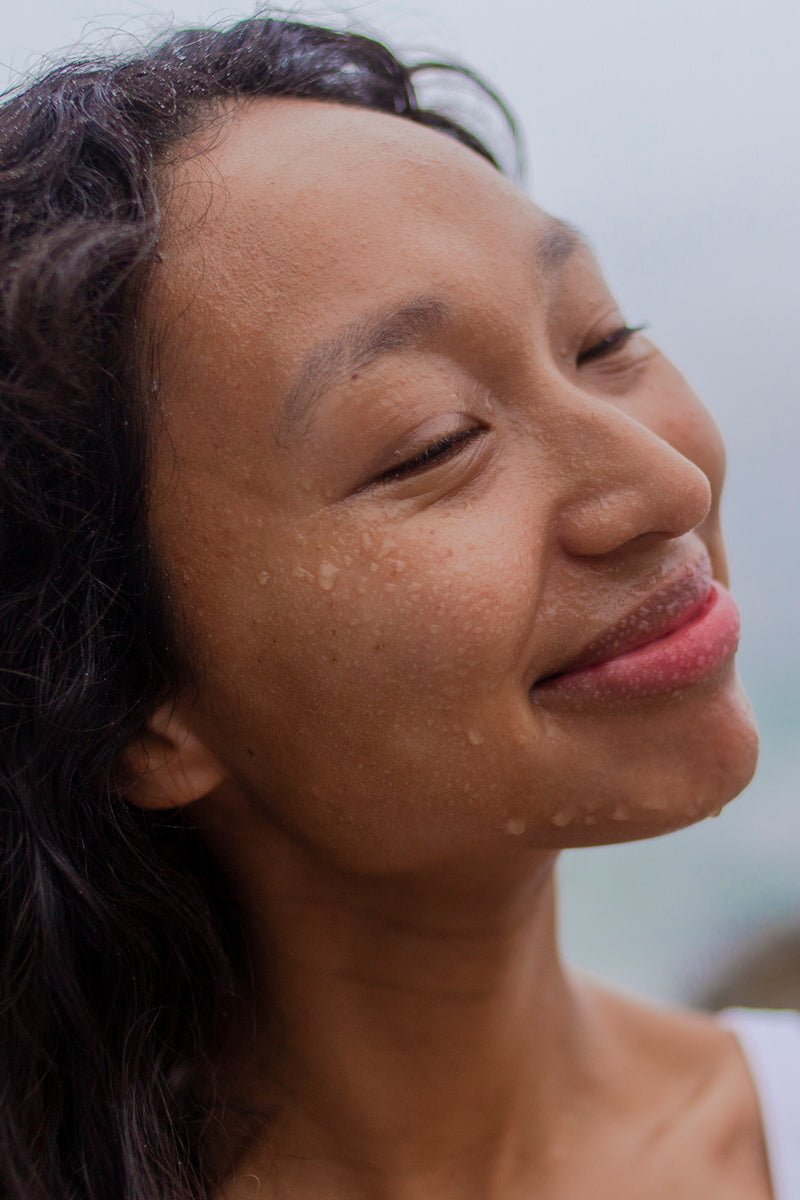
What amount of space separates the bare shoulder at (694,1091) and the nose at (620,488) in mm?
601

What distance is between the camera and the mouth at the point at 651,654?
0.87 meters

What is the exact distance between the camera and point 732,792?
2.98 feet

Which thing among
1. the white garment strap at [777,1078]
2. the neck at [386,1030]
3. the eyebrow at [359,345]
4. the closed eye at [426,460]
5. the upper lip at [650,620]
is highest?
the eyebrow at [359,345]

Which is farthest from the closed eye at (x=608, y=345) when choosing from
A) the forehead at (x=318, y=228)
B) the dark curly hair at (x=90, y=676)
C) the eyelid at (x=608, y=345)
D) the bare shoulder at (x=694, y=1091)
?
the bare shoulder at (x=694, y=1091)

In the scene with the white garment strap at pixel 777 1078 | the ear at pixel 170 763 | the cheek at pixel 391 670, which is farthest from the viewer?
the white garment strap at pixel 777 1078

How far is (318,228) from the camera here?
893mm

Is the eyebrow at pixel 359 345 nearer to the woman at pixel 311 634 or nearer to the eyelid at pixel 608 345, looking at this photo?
the woman at pixel 311 634

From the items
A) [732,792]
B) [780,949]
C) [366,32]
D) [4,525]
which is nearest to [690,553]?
[732,792]

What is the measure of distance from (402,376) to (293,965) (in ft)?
1.69

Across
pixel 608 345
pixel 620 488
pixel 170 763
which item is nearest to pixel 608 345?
pixel 608 345

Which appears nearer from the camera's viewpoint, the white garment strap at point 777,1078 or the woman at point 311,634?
the woman at point 311,634

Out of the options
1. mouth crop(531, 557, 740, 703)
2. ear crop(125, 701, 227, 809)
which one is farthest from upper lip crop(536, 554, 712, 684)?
ear crop(125, 701, 227, 809)

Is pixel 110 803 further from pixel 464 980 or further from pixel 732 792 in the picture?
pixel 732 792

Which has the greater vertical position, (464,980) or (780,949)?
(464,980)
